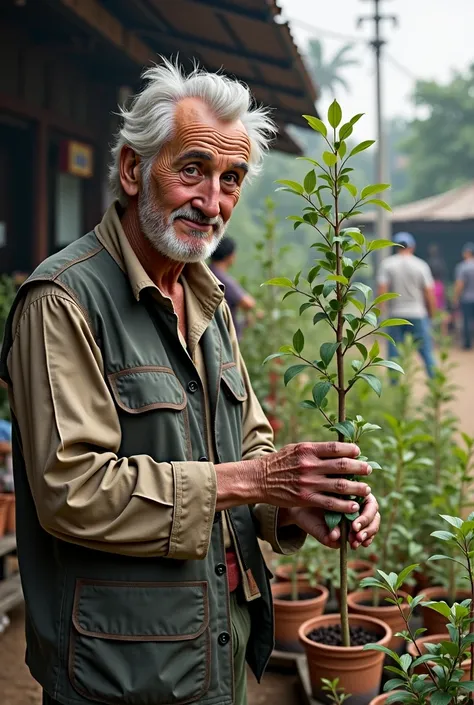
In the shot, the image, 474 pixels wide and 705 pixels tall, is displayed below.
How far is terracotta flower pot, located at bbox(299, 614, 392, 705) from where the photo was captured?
9.38 feet

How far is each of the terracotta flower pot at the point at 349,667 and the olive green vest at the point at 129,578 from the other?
3.59 feet

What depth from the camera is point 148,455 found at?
5.75 feet

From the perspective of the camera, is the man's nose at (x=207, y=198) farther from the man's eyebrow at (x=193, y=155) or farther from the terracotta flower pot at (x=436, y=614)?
the terracotta flower pot at (x=436, y=614)

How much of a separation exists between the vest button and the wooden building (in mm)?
3806

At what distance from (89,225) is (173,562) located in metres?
6.32

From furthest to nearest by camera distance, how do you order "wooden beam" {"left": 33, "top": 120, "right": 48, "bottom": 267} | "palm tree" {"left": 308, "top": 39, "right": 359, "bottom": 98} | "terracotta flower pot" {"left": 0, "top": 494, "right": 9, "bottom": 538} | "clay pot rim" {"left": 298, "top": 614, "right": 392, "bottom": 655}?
1. "palm tree" {"left": 308, "top": 39, "right": 359, "bottom": 98}
2. "wooden beam" {"left": 33, "top": 120, "right": 48, "bottom": 267}
3. "terracotta flower pot" {"left": 0, "top": 494, "right": 9, "bottom": 538}
4. "clay pot rim" {"left": 298, "top": 614, "right": 392, "bottom": 655}

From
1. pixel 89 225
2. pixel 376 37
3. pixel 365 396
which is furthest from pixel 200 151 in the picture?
pixel 376 37

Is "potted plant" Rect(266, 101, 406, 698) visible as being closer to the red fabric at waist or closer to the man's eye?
the man's eye

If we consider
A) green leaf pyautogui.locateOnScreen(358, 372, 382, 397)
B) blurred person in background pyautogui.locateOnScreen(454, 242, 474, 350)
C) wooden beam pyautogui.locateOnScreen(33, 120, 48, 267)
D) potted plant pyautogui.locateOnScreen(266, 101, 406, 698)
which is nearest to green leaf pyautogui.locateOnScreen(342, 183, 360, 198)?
potted plant pyautogui.locateOnScreen(266, 101, 406, 698)

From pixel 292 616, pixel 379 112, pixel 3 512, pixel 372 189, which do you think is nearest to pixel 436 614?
pixel 292 616

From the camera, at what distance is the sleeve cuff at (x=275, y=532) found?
2.04 metres

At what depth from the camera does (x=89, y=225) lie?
25.5 ft

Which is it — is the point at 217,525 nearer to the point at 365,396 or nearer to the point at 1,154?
the point at 365,396

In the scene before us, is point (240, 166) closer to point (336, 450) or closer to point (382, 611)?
point (336, 450)
